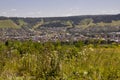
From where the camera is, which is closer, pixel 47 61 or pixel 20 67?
pixel 47 61

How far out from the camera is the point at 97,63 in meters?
6.88

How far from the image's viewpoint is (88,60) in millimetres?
7020

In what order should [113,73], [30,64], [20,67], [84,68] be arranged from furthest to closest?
[20,67] → [30,64] → [84,68] → [113,73]

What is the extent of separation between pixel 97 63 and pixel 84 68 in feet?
1.16

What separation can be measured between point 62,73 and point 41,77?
551mm

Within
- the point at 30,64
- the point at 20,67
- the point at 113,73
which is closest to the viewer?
the point at 113,73

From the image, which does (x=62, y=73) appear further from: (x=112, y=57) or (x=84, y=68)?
(x=112, y=57)

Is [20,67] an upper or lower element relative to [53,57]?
lower

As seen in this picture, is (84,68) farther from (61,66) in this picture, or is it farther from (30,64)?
(30,64)

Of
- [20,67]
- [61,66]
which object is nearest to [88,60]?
[61,66]

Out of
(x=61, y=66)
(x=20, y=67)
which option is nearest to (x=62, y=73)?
(x=61, y=66)

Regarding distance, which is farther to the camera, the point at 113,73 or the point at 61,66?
the point at 61,66

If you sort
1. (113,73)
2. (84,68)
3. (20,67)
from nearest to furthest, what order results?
(113,73), (84,68), (20,67)

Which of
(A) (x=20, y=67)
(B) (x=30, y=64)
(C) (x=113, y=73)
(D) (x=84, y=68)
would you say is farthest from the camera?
(A) (x=20, y=67)
